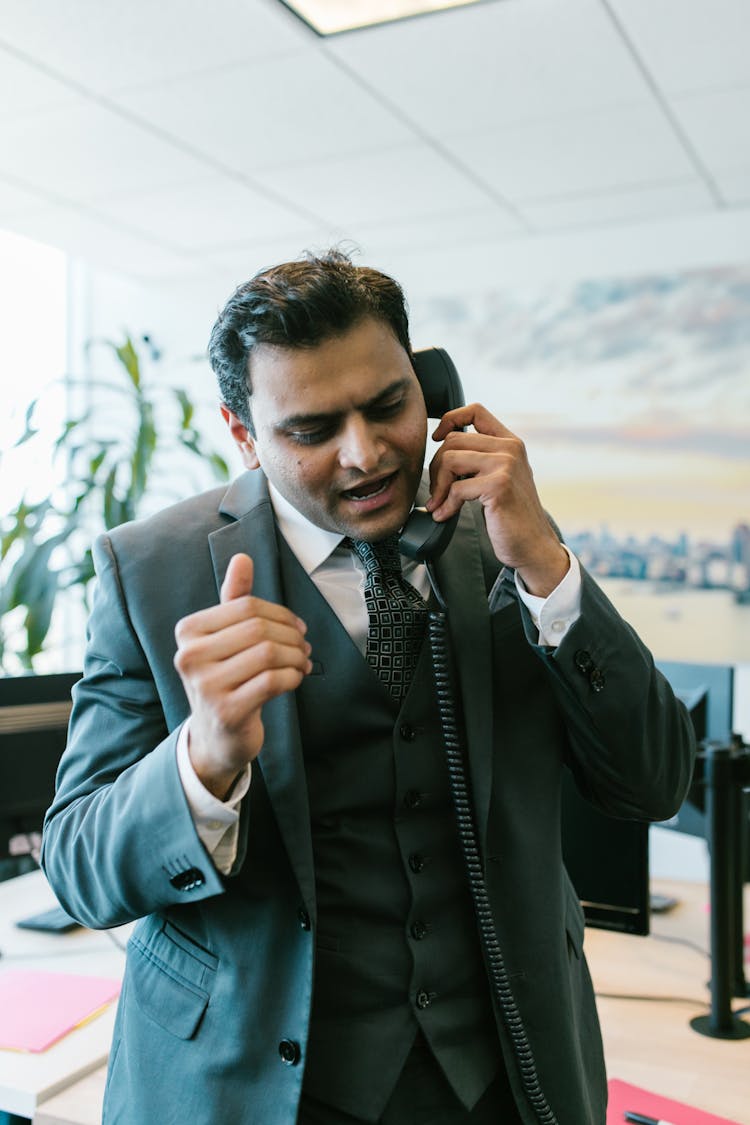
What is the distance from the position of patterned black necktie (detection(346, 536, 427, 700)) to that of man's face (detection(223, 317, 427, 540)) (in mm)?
66

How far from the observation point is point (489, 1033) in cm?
119

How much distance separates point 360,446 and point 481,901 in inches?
20.2

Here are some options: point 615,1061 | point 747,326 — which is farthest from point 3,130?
point 615,1061

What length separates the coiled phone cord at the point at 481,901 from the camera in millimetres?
1153

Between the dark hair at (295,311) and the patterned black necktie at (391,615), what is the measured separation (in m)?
0.22

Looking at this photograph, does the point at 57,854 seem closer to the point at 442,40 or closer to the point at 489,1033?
the point at 489,1033

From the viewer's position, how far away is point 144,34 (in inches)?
112

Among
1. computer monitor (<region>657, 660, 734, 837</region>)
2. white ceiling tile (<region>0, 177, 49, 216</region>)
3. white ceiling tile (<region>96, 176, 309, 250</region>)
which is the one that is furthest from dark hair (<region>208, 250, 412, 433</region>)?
white ceiling tile (<region>0, 177, 49, 216</region>)

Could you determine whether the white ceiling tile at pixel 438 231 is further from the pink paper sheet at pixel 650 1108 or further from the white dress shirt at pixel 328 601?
the pink paper sheet at pixel 650 1108

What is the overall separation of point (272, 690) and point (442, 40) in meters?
2.47

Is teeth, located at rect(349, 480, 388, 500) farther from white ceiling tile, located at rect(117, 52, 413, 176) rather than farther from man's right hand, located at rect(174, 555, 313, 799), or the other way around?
white ceiling tile, located at rect(117, 52, 413, 176)

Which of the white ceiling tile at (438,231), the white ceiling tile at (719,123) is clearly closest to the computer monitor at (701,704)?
the white ceiling tile at (719,123)

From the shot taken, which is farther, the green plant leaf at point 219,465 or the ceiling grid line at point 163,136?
the green plant leaf at point 219,465

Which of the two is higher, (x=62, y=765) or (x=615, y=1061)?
(x=62, y=765)
